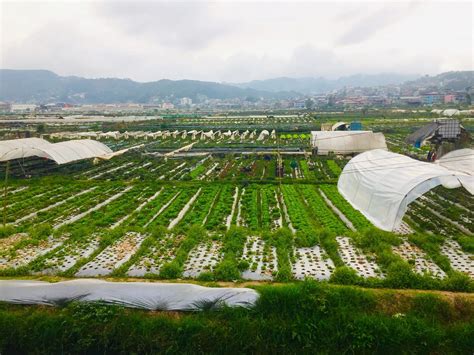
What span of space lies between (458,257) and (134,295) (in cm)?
679

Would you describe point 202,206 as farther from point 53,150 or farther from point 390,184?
point 53,150

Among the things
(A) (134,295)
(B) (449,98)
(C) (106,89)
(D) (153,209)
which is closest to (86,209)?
(D) (153,209)

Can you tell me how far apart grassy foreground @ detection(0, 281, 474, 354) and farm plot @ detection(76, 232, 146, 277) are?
56.3 inches

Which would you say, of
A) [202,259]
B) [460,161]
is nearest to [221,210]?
[202,259]

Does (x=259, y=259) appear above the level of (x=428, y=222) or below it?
below

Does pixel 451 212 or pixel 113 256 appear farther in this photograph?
pixel 451 212

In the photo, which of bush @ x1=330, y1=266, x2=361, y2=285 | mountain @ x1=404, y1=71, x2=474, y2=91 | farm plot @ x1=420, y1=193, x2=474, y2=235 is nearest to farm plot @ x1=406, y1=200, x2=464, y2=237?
farm plot @ x1=420, y1=193, x2=474, y2=235

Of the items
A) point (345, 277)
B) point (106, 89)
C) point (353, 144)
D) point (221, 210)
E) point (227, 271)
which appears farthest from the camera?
point (106, 89)

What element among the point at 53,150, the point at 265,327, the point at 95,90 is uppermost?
the point at 95,90

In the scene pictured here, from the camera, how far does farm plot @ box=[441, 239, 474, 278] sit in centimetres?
683

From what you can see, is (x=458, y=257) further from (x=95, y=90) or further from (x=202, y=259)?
(x=95, y=90)

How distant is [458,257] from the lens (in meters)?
7.30

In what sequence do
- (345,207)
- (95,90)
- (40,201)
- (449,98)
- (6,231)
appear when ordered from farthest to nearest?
(95,90) → (449,98) → (40,201) → (345,207) → (6,231)

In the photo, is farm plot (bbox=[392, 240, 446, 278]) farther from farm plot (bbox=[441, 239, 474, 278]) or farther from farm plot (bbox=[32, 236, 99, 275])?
farm plot (bbox=[32, 236, 99, 275])
